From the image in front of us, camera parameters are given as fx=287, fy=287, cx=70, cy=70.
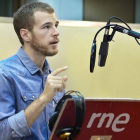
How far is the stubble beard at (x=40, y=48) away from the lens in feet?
4.41

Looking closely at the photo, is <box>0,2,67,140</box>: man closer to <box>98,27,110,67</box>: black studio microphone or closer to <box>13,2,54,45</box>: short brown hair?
<box>13,2,54,45</box>: short brown hair

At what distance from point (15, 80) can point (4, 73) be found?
6 centimetres

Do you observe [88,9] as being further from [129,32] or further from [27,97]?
[129,32]

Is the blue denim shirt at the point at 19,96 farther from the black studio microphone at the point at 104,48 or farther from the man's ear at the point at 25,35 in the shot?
the black studio microphone at the point at 104,48

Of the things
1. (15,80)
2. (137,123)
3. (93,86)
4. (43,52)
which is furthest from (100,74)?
(137,123)

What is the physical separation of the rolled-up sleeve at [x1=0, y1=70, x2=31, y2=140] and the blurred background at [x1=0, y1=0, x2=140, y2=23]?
1.03 meters

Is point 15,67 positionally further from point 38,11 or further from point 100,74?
point 100,74

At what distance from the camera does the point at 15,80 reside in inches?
48.8

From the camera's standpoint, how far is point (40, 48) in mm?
1358

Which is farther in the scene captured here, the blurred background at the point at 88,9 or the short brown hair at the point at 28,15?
the blurred background at the point at 88,9

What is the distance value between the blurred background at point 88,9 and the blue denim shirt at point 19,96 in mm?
810

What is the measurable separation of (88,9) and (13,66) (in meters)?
1.06

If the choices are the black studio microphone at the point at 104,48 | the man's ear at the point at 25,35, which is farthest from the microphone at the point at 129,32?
the man's ear at the point at 25,35

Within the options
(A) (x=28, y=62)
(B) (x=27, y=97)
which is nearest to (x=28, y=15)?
(A) (x=28, y=62)
